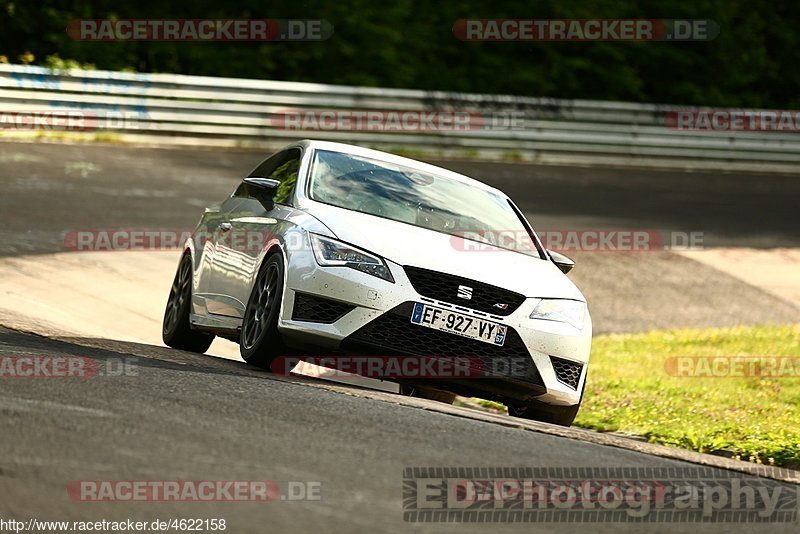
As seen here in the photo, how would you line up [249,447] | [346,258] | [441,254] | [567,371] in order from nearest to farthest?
[249,447], [346,258], [441,254], [567,371]

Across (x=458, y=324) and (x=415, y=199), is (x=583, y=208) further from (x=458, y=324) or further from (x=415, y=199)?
(x=458, y=324)

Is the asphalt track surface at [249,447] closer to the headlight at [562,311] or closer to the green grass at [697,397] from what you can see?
the headlight at [562,311]

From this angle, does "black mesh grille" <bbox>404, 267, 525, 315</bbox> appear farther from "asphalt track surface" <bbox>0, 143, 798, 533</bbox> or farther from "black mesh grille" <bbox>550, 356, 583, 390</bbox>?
"asphalt track surface" <bbox>0, 143, 798, 533</bbox>

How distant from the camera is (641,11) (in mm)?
33750

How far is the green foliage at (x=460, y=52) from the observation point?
28.6 meters

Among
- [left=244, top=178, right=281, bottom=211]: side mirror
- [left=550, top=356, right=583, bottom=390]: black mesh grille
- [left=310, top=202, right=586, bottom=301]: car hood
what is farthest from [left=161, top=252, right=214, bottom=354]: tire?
[left=550, top=356, right=583, bottom=390]: black mesh grille

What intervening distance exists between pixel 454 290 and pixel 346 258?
656mm

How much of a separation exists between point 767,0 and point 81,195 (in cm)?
2292

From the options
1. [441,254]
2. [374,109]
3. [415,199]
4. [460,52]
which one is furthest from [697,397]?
[460,52]

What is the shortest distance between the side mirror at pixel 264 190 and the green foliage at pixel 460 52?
1824cm

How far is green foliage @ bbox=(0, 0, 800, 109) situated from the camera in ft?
93.8

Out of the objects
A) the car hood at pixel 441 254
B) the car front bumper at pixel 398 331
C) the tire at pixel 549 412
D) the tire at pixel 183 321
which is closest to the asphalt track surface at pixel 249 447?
the car front bumper at pixel 398 331

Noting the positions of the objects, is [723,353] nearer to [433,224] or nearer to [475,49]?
[433,224]

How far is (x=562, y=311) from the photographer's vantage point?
8633 mm
